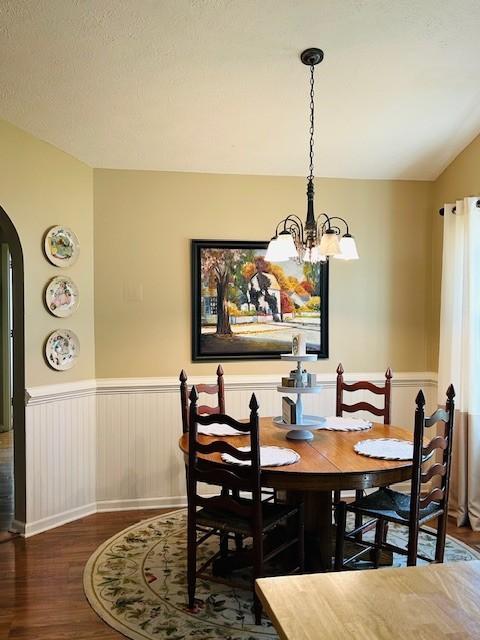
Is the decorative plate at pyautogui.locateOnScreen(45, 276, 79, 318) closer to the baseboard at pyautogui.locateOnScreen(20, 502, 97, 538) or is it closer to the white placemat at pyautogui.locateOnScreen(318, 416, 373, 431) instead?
the baseboard at pyautogui.locateOnScreen(20, 502, 97, 538)

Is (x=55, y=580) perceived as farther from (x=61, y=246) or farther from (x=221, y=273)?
(x=221, y=273)

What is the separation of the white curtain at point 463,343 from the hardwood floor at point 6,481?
127 inches

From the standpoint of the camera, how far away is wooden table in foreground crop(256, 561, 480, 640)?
1.15 m

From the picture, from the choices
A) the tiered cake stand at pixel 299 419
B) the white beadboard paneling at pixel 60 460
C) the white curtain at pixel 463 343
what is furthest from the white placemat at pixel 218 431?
the white curtain at pixel 463 343

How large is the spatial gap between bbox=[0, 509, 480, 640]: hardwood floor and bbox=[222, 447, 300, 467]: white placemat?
946 millimetres

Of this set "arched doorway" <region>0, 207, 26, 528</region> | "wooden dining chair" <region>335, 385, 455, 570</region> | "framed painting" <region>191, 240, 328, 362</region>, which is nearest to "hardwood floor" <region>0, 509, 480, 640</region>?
"arched doorway" <region>0, 207, 26, 528</region>

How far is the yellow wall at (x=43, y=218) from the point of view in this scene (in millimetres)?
3562

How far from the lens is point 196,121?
367 cm

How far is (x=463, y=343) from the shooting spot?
3.90m

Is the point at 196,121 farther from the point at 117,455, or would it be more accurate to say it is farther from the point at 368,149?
the point at 117,455

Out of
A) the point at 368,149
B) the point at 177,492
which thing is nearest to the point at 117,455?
the point at 177,492

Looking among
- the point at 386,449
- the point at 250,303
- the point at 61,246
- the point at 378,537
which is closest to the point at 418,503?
the point at 386,449

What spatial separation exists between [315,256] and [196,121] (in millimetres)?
1480

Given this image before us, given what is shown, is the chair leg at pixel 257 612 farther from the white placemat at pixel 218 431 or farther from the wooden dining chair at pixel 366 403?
the wooden dining chair at pixel 366 403
